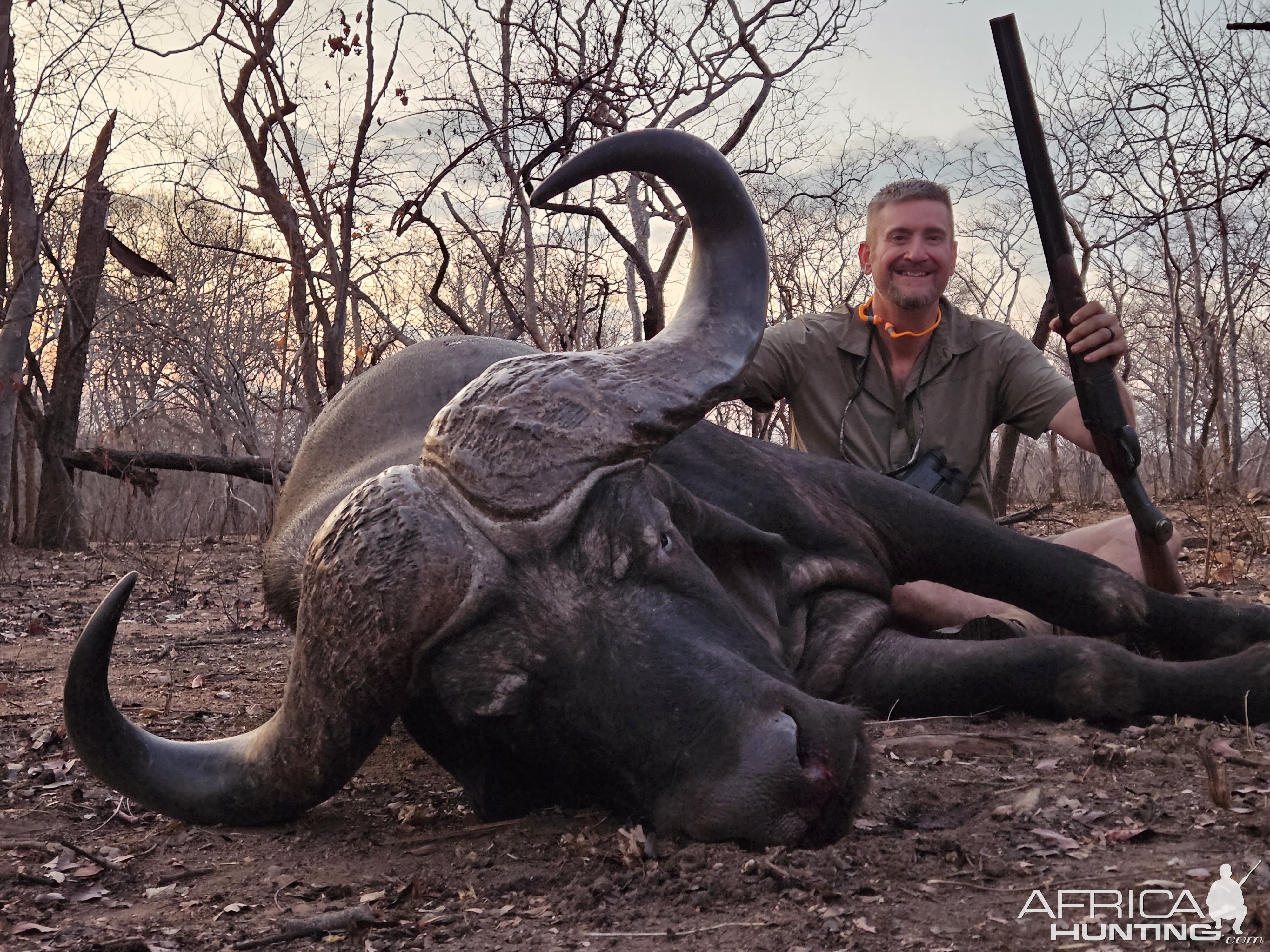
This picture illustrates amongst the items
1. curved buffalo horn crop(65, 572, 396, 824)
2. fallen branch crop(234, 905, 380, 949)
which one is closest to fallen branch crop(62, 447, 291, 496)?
curved buffalo horn crop(65, 572, 396, 824)

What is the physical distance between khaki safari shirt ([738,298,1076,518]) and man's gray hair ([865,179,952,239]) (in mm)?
475

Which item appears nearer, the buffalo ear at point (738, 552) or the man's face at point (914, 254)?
the buffalo ear at point (738, 552)

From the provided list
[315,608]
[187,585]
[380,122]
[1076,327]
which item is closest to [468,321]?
[380,122]

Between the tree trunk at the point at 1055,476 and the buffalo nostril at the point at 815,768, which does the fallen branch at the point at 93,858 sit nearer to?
the buffalo nostril at the point at 815,768

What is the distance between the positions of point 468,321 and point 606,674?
53.7 ft

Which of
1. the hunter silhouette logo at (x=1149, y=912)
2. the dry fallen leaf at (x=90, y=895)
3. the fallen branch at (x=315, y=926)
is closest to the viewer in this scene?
the hunter silhouette logo at (x=1149, y=912)

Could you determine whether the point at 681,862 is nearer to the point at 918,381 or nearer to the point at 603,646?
the point at 603,646

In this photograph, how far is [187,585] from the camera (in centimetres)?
783

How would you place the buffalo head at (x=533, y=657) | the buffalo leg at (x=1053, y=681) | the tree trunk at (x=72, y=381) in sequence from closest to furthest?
1. the buffalo head at (x=533, y=657)
2. the buffalo leg at (x=1053, y=681)
3. the tree trunk at (x=72, y=381)

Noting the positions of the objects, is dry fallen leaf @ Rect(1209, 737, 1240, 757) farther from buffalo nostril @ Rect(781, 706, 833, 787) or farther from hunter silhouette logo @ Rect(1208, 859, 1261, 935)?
buffalo nostril @ Rect(781, 706, 833, 787)

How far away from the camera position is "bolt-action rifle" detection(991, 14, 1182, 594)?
3629mm

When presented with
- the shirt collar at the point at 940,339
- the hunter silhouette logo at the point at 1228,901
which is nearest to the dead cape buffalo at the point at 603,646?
the hunter silhouette logo at the point at 1228,901

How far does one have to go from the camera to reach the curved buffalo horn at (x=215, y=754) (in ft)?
7.39

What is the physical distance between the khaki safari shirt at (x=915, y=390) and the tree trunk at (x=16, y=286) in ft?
20.5
